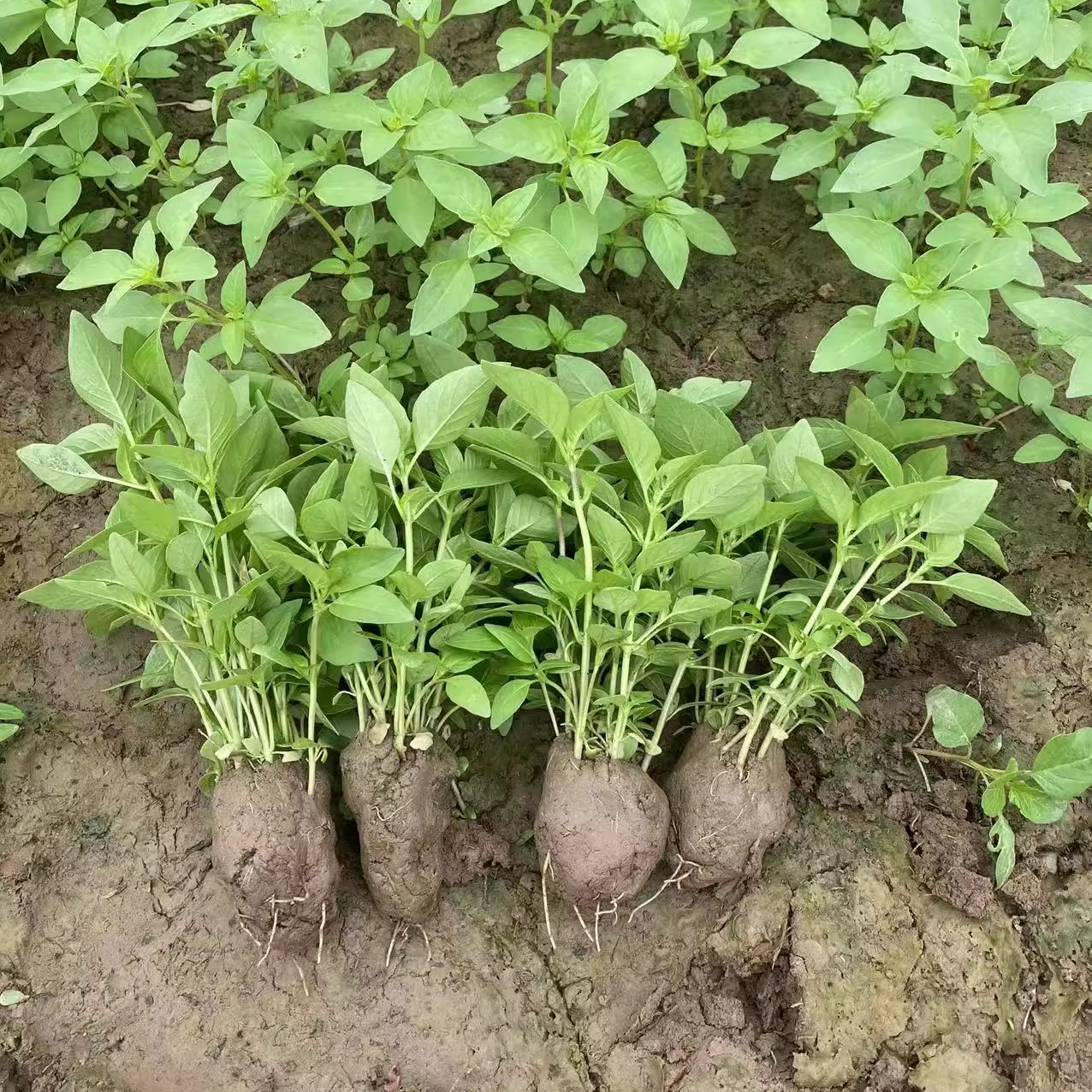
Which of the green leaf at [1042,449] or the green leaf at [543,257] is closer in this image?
the green leaf at [543,257]

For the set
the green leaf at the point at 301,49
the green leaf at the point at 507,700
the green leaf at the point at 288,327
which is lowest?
the green leaf at the point at 507,700

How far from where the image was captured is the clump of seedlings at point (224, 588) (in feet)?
5.38

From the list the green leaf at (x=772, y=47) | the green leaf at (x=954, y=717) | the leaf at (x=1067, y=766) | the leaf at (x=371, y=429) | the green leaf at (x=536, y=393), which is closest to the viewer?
the green leaf at (x=536, y=393)

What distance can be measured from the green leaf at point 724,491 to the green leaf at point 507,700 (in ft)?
1.46

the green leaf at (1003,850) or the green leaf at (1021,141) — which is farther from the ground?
the green leaf at (1021,141)

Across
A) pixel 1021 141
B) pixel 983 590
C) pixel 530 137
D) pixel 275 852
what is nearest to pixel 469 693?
pixel 275 852

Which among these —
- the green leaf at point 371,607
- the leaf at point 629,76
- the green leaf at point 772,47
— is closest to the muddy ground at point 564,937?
the green leaf at point 371,607

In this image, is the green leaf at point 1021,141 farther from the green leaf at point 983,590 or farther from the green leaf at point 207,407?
the green leaf at point 207,407

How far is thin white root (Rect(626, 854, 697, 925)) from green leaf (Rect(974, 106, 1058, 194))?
1.40 m

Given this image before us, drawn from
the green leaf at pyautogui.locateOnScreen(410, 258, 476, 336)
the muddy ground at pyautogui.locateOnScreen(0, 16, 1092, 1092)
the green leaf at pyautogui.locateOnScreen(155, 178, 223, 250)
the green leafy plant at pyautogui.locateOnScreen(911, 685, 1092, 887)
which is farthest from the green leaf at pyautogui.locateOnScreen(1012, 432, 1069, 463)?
the green leaf at pyautogui.locateOnScreen(155, 178, 223, 250)

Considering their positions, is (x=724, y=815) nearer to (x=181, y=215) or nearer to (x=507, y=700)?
(x=507, y=700)

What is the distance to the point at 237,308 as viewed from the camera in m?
1.81

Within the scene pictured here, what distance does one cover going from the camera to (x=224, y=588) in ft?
5.93

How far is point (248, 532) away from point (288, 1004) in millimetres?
947
